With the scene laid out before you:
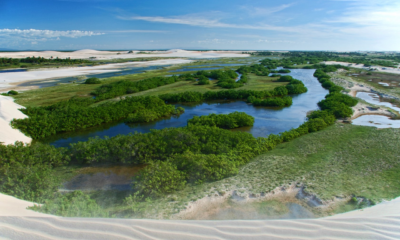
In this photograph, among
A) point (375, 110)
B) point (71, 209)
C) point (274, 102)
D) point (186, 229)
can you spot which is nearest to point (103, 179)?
point (71, 209)

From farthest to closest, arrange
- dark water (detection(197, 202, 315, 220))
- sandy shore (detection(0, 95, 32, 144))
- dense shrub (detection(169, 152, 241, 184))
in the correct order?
sandy shore (detection(0, 95, 32, 144)) < dense shrub (detection(169, 152, 241, 184)) < dark water (detection(197, 202, 315, 220))

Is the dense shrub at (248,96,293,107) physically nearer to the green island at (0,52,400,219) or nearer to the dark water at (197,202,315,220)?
the green island at (0,52,400,219)

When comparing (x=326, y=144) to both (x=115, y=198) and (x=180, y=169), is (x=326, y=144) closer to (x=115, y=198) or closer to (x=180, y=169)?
(x=180, y=169)

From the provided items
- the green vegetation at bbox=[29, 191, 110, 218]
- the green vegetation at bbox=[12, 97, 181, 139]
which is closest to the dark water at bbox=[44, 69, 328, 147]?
the green vegetation at bbox=[12, 97, 181, 139]

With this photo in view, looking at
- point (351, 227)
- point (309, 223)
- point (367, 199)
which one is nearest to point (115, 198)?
point (309, 223)

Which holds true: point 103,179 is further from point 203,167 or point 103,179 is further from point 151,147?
point 203,167

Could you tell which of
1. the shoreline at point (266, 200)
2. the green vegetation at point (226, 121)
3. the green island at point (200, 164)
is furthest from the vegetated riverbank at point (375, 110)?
the shoreline at point (266, 200)
